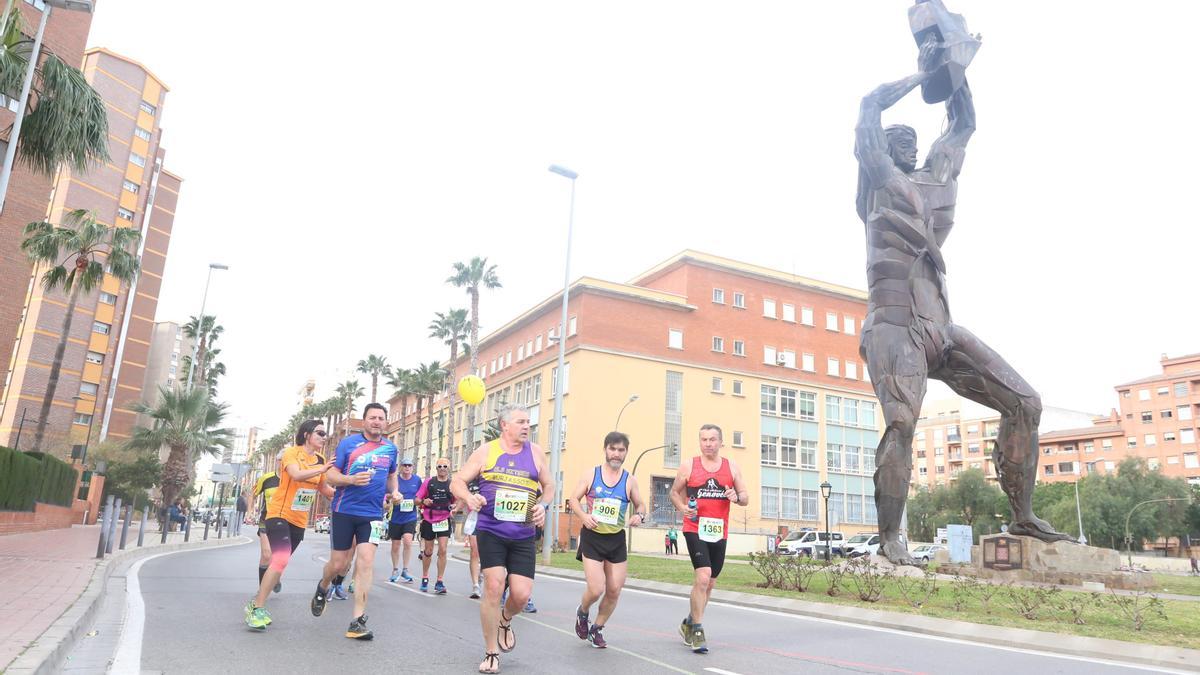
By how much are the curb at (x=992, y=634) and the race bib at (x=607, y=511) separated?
471 centimetres

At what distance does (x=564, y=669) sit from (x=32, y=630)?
422 centimetres

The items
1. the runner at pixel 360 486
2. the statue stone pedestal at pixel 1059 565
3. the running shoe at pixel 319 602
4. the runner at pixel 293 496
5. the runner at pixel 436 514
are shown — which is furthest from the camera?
the statue stone pedestal at pixel 1059 565

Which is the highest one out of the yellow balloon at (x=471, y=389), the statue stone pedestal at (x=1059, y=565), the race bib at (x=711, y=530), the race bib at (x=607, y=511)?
the yellow balloon at (x=471, y=389)

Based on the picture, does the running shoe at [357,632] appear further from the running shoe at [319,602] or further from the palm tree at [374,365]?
the palm tree at [374,365]

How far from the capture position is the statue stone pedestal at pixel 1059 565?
49.9 feet

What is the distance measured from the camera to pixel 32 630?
20.5 feet

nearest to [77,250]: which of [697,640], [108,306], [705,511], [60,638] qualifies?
[60,638]

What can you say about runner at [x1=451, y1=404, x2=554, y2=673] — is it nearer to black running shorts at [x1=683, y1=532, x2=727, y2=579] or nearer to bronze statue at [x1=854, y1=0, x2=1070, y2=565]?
black running shorts at [x1=683, y1=532, x2=727, y2=579]

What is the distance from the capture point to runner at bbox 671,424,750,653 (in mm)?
7465

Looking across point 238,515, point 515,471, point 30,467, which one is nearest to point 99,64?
point 238,515

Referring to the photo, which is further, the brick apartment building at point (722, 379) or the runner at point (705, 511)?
the brick apartment building at point (722, 379)

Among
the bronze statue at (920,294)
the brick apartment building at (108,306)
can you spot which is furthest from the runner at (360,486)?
the brick apartment building at (108,306)

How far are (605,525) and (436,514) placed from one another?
603cm

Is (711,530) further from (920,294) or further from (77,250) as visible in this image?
(77,250)
